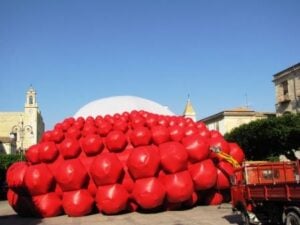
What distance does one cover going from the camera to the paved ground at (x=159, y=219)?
17.6m

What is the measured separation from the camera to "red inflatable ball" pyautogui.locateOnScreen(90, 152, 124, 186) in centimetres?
2011

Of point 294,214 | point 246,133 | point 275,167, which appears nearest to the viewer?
point 294,214

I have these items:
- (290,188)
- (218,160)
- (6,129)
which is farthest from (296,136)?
(6,129)

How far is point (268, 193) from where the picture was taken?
45.6 feet

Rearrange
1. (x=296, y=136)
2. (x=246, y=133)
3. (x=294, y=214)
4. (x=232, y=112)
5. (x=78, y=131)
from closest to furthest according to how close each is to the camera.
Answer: (x=294, y=214), (x=78, y=131), (x=296, y=136), (x=246, y=133), (x=232, y=112)

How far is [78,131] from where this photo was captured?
22.6 meters

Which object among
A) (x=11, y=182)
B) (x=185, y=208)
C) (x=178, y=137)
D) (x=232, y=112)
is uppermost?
(x=232, y=112)

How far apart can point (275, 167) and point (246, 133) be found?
23944mm

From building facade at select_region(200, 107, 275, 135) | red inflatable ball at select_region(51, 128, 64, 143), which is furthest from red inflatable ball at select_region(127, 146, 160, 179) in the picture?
building facade at select_region(200, 107, 275, 135)

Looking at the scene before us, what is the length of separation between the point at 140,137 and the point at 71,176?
11.2 feet

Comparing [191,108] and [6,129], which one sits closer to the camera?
[191,108]

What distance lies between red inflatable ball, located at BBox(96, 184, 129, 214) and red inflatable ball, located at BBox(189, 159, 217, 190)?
3.05m

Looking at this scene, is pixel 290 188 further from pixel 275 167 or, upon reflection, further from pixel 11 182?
pixel 11 182

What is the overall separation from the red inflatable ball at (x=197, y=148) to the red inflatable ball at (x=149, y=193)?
1977 millimetres
